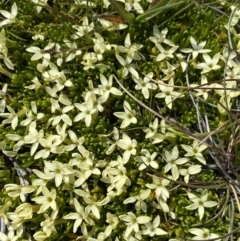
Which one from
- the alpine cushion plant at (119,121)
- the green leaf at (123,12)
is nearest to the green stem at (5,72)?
the alpine cushion plant at (119,121)

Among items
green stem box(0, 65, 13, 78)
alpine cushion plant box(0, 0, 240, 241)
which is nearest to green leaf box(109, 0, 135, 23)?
alpine cushion plant box(0, 0, 240, 241)

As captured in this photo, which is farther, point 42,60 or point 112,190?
point 42,60

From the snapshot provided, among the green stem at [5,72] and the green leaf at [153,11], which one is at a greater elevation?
the green leaf at [153,11]

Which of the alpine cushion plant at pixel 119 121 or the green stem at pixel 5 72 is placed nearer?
the alpine cushion plant at pixel 119 121

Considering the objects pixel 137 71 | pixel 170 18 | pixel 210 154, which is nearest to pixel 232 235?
pixel 210 154

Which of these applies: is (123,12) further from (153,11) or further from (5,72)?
(5,72)

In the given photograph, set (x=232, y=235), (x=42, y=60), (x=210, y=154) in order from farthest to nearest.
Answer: (x=42, y=60)
(x=210, y=154)
(x=232, y=235)

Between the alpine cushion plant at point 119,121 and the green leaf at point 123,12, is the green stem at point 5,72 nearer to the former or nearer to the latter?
the alpine cushion plant at point 119,121

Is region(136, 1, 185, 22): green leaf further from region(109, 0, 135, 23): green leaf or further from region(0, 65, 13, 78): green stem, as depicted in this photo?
region(0, 65, 13, 78): green stem

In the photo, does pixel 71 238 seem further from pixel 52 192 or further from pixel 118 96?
pixel 118 96
